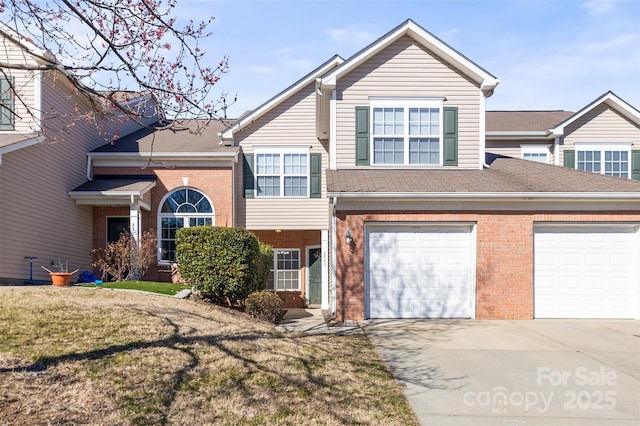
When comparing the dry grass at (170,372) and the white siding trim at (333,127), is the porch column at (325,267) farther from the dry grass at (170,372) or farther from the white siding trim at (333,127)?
the dry grass at (170,372)

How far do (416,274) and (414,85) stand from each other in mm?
5227

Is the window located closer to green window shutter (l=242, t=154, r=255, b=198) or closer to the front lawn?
green window shutter (l=242, t=154, r=255, b=198)

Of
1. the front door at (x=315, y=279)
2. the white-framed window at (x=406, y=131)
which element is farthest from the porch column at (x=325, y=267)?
the white-framed window at (x=406, y=131)

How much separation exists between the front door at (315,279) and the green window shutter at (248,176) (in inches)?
126

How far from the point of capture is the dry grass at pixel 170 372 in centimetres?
688

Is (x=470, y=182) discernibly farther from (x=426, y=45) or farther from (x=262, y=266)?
(x=262, y=266)

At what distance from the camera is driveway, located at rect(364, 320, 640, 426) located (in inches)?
287

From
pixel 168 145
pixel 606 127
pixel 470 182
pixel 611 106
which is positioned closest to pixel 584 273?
pixel 470 182

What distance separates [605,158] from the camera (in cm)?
2155

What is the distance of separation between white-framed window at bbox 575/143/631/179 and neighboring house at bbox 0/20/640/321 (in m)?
0.05

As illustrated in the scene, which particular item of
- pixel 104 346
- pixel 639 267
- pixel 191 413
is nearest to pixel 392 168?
pixel 639 267

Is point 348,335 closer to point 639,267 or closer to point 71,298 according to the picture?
point 71,298

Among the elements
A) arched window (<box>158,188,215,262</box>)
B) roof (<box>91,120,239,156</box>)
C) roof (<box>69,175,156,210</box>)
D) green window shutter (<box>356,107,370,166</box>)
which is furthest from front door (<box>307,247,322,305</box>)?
green window shutter (<box>356,107,370,166</box>)

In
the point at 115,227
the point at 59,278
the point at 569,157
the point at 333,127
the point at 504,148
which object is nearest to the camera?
the point at 59,278
